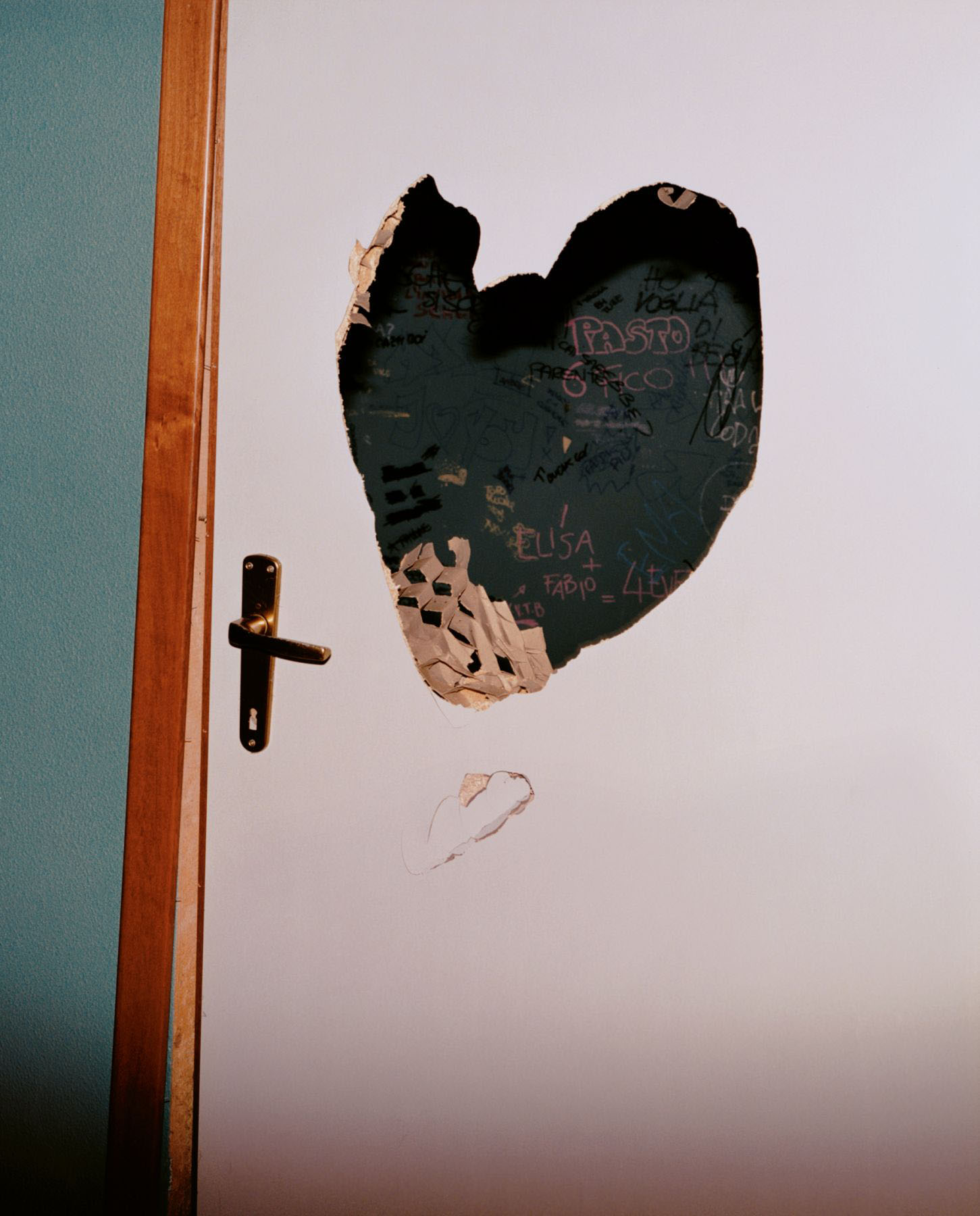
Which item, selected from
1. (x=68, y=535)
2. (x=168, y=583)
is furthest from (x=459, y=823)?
(x=68, y=535)

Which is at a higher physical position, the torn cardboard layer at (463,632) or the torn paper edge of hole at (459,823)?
the torn cardboard layer at (463,632)

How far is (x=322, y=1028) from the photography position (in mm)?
805

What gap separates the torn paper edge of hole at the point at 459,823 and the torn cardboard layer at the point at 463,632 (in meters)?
0.10

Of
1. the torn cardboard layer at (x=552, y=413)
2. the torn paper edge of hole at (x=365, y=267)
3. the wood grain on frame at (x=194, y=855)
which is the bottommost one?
the wood grain on frame at (x=194, y=855)

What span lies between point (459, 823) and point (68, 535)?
56 cm

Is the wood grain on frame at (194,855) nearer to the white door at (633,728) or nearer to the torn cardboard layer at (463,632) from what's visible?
the white door at (633,728)

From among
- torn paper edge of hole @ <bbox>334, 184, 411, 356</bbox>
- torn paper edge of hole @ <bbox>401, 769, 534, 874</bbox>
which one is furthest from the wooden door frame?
torn paper edge of hole @ <bbox>401, 769, 534, 874</bbox>

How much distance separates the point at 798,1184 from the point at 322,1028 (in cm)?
57

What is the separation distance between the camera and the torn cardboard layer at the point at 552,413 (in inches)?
30.1

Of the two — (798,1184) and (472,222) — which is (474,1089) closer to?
(798,1184)

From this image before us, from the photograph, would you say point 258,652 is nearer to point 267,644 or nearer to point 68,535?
point 267,644

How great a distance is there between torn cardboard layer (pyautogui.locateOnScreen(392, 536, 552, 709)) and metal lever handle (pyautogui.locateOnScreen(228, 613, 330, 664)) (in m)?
0.11

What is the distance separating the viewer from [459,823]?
0.80m

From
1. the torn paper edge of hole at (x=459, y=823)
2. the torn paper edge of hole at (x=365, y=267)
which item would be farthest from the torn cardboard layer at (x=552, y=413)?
the torn paper edge of hole at (x=459, y=823)
